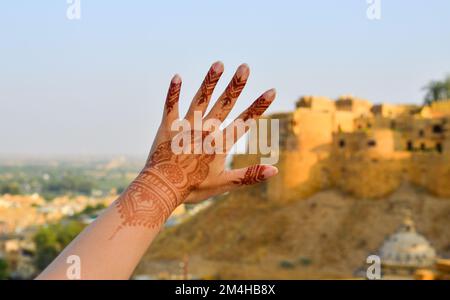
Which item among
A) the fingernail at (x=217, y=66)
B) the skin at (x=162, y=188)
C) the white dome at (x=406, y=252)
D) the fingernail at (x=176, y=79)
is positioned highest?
the fingernail at (x=217, y=66)

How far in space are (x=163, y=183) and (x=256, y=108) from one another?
43cm

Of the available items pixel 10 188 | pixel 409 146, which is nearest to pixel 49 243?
pixel 409 146

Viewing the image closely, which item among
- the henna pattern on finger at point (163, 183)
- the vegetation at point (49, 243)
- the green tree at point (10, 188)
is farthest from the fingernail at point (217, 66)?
the green tree at point (10, 188)

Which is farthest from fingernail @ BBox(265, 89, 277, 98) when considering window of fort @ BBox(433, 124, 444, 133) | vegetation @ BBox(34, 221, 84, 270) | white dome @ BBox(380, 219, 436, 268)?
vegetation @ BBox(34, 221, 84, 270)

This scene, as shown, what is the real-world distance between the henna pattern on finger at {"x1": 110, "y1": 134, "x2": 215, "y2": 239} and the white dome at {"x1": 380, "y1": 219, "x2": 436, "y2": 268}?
15.1 metres

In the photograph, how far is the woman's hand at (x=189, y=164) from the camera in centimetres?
239

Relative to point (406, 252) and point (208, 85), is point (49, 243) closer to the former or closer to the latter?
point (406, 252)

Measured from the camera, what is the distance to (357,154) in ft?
90.2

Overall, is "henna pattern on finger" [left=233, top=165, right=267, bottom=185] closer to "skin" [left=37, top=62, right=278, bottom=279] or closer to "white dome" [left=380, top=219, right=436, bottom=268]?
"skin" [left=37, top=62, right=278, bottom=279]

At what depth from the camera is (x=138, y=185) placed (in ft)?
8.09

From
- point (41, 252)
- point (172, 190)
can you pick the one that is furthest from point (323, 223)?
point (172, 190)

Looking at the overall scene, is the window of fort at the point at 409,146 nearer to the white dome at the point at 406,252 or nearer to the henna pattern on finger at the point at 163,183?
the white dome at the point at 406,252
